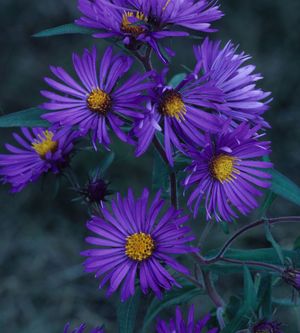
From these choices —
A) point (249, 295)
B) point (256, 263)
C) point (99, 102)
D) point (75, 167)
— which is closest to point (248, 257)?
point (256, 263)

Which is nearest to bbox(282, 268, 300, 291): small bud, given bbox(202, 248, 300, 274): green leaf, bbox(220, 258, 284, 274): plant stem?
bbox(220, 258, 284, 274): plant stem

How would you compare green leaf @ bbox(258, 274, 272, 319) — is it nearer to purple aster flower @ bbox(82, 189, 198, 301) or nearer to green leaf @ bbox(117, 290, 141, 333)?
purple aster flower @ bbox(82, 189, 198, 301)

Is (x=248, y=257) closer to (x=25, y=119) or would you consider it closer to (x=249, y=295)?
(x=249, y=295)

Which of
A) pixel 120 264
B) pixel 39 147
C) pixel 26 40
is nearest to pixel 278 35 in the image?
pixel 26 40

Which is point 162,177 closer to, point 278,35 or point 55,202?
point 55,202

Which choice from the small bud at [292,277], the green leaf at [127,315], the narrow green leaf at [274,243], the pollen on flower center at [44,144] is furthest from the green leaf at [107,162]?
the small bud at [292,277]
